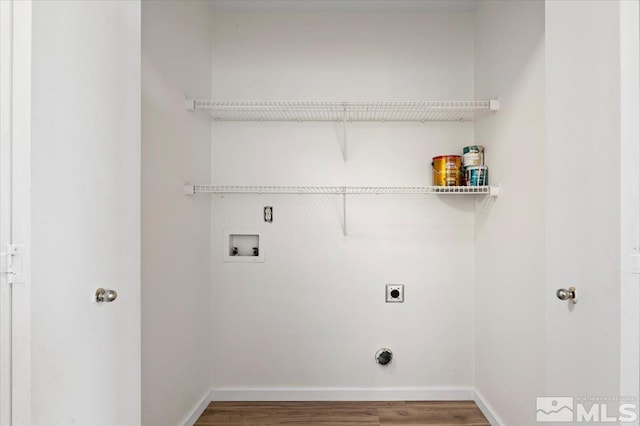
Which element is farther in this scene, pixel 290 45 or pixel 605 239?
pixel 290 45

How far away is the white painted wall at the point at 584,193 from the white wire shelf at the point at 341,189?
965 mm

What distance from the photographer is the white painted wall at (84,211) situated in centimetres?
75

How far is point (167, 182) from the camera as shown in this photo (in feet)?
5.86

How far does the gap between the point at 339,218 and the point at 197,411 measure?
1.37m

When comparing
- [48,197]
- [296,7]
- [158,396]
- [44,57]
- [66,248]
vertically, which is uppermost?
[296,7]

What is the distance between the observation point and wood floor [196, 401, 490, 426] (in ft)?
6.86

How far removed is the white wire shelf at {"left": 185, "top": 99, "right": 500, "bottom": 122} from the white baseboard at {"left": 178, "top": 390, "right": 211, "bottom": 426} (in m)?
1.67

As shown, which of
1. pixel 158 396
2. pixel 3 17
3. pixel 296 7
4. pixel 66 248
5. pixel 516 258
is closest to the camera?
pixel 3 17

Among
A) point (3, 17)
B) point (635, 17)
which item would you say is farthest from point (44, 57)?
point (635, 17)

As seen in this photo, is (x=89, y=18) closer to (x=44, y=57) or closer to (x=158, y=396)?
(x=44, y=57)

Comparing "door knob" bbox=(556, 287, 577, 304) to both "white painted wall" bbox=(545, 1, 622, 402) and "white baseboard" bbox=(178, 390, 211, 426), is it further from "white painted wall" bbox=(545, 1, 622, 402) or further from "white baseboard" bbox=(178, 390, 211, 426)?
"white baseboard" bbox=(178, 390, 211, 426)

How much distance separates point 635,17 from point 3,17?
125 centimetres

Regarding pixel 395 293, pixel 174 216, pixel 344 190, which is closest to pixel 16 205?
pixel 174 216

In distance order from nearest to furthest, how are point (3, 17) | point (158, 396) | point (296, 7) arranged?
point (3, 17), point (158, 396), point (296, 7)
